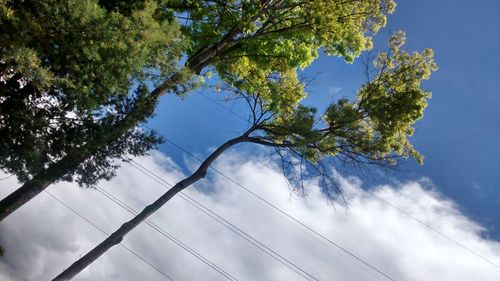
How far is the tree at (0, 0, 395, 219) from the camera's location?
35.8 feet

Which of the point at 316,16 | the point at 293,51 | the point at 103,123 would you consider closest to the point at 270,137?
the point at 293,51

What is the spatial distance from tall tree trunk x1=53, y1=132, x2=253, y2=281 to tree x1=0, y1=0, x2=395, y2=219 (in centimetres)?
226

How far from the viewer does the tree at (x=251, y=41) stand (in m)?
10.9

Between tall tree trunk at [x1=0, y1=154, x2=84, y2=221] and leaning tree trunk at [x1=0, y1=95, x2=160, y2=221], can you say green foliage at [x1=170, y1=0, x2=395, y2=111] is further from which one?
tall tree trunk at [x1=0, y1=154, x2=84, y2=221]

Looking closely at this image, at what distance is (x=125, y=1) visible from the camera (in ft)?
29.7

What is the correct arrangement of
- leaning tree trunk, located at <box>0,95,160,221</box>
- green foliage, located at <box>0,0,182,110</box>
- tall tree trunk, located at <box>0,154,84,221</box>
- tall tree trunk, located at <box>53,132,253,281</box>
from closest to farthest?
green foliage, located at <box>0,0,182,110</box>
leaning tree trunk, located at <box>0,95,160,221</box>
tall tree trunk, located at <box>0,154,84,221</box>
tall tree trunk, located at <box>53,132,253,281</box>

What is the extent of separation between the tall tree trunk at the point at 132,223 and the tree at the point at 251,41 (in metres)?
2.26

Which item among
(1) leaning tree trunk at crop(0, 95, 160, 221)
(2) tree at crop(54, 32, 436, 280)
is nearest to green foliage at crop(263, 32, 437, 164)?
(2) tree at crop(54, 32, 436, 280)

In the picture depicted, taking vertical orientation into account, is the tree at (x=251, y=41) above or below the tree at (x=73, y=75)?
above

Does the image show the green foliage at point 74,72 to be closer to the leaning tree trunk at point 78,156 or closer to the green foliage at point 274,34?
the leaning tree trunk at point 78,156

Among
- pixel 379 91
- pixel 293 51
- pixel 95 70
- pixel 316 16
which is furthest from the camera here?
pixel 293 51

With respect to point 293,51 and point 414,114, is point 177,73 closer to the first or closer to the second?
point 293,51

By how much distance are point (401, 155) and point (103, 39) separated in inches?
373

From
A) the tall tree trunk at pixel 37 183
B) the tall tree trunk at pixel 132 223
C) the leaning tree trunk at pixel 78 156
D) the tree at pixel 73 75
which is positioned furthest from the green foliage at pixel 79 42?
the tall tree trunk at pixel 132 223
